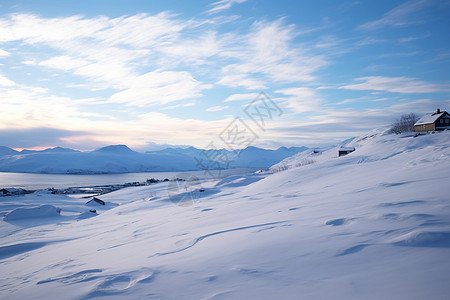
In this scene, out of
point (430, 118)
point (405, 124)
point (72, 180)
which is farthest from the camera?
point (72, 180)

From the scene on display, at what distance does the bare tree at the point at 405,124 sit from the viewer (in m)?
45.5

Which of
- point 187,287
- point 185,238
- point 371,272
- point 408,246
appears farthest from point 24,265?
point 408,246

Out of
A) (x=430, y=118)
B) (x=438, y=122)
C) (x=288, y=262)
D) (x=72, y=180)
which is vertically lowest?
→ (x=72, y=180)

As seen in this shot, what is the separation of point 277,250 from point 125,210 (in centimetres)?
1200

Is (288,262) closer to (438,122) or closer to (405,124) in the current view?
(438,122)

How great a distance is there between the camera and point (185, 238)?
4.24m

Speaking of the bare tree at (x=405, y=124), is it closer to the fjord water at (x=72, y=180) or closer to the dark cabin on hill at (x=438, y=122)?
the dark cabin on hill at (x=438, y=122)

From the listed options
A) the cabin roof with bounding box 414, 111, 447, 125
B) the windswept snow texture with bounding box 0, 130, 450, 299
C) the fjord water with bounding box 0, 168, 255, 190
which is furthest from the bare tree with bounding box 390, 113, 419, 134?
the windswept snow texture with bounding box 0, 130, 450, 299

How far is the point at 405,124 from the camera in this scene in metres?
47.3

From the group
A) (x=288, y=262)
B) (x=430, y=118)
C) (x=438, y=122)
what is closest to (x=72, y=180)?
(x=288, y=262)

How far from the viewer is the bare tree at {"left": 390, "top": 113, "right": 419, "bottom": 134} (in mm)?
45531

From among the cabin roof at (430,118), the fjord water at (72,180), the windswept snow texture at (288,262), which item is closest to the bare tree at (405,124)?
the cabin roof at (430,118)

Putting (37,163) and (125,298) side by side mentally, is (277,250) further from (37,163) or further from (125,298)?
(37,163)

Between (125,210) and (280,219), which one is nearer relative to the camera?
(280,219)
